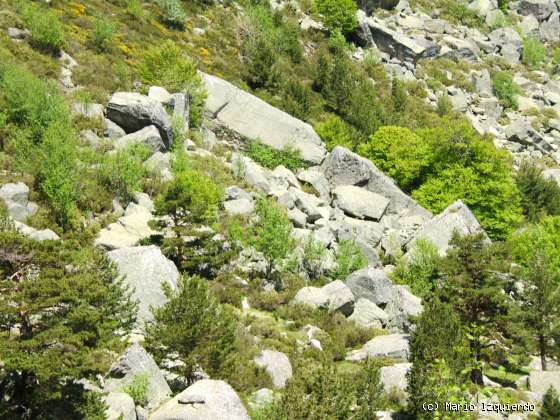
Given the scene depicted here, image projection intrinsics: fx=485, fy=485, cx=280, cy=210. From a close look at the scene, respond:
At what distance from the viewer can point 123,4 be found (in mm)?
39062

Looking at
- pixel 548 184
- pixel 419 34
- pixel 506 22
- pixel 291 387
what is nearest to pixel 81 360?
pixel 291 387

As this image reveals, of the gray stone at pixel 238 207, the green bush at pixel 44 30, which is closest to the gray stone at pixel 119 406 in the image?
the gray stone at pixel 238 207

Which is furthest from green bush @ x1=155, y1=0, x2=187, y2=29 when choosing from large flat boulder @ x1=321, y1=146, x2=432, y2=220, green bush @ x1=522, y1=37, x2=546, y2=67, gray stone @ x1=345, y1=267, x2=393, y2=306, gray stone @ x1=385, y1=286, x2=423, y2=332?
green bush @ x1=522, y1=37, x2=546, y2=67

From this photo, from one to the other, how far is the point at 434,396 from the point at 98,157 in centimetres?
1685

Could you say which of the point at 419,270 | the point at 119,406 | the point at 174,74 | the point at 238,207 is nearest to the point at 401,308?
the point at 419,270

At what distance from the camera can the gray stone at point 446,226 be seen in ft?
92.5

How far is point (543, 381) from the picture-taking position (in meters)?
18.3

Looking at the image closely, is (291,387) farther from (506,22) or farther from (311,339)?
(506,22)

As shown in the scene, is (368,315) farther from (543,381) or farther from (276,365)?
(276,365)

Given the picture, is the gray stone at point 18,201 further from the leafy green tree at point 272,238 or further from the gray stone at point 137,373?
the leafy green tree at point 272,238

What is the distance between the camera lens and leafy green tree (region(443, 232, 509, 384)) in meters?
17.7

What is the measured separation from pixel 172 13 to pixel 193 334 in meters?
35.5

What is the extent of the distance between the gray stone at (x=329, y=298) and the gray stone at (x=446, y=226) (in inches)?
343

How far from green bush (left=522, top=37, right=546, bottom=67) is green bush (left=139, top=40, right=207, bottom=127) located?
175 ft
